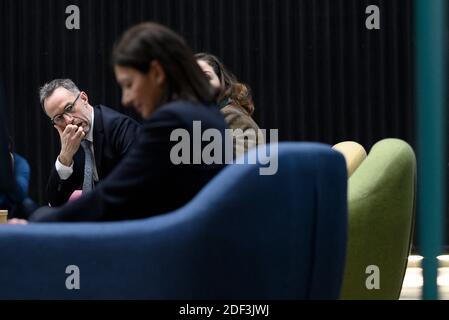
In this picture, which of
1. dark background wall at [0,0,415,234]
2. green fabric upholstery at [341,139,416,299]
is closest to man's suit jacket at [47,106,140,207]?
green fabric upholstery at [341,139,416,299]

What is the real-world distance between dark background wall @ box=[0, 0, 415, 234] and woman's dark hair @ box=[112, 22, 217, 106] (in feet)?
12.7

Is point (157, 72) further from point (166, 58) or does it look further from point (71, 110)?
point (71, 110)

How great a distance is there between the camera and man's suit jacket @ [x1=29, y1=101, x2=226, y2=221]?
6.97 ft

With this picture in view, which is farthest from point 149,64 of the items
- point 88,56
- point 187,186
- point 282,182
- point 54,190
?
point 88,56

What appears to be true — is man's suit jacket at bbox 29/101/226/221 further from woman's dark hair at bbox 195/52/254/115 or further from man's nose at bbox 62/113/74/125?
man's nose at bbox 62/113/74/125

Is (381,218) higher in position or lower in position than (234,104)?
lower

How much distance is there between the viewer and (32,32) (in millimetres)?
6070

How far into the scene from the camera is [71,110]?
13.3 feet

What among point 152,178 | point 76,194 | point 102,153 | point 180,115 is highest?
point 180,115

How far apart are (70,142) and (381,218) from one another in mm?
1500

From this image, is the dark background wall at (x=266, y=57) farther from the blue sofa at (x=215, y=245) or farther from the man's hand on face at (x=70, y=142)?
the blue sofa at (x=215, y=245)

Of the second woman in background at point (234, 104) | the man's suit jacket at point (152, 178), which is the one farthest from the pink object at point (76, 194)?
the man's suit jacket at point (152, 178)

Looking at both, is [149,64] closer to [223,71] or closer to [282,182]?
[282,182]

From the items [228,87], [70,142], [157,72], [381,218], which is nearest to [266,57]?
[70,142]
